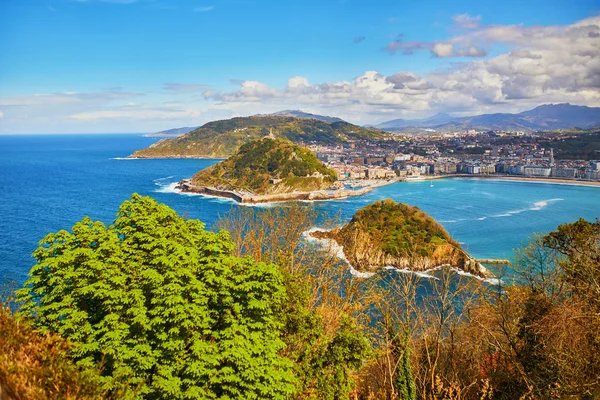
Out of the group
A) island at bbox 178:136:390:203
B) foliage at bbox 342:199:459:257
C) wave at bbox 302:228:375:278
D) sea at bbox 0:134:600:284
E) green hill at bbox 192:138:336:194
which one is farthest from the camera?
green hill at bbox 192:138:336:194

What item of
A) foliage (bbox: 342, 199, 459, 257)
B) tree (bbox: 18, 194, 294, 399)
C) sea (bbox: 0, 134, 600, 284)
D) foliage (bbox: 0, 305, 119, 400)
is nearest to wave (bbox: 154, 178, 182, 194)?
sea (bbox: 0, 134, 600, 284)

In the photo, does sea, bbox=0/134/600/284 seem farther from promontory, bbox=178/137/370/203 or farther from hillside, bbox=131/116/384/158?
hillside, bbox=131/116/384/158

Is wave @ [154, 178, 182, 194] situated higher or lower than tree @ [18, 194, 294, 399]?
lower

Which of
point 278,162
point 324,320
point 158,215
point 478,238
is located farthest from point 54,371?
point 278,162

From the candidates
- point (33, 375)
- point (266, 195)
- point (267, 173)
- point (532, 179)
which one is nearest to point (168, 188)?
point (266, 195)

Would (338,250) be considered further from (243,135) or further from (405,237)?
(243,135)

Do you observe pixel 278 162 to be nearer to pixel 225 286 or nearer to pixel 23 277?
pixel 23 277

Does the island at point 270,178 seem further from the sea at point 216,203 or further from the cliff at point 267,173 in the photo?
the sea at point 216,203
